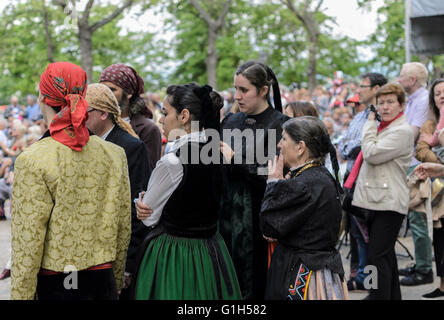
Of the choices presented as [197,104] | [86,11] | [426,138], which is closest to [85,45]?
[86,11]

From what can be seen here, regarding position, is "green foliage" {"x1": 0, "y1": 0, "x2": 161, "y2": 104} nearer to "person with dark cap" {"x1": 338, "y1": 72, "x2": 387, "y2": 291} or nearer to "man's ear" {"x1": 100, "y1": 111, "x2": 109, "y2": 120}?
"person with dark cap" {"x1": 338, "y1": 72, "x2": 387, "y2": 291}

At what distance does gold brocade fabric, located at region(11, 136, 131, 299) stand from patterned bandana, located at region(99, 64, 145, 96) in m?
1.40

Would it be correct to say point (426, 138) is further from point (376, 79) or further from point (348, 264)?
point (348, 264)

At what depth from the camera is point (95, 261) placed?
2781mm

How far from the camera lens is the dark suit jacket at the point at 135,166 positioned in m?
3.46

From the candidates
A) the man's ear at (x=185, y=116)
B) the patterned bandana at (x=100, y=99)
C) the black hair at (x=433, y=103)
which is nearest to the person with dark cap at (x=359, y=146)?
the black hair at (x=433, y=103)

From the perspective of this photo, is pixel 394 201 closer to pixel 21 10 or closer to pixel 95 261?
pixel 95 261

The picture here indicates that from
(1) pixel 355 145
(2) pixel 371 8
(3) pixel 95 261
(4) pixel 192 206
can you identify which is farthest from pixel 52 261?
(2) pixel 371 8

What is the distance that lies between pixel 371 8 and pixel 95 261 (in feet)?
83.1

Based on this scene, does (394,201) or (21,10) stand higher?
(21,10)

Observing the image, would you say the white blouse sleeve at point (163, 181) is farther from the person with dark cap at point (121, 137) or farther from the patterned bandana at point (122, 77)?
the patterned bandana at point (122, 77)

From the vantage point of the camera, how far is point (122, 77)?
4230mm

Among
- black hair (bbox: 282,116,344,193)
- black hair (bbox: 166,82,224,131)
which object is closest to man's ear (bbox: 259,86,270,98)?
black hair (bbox: 282,116,344,193)
